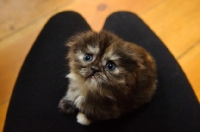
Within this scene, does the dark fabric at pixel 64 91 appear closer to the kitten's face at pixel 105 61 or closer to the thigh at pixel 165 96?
the thigh at pixel 165 96

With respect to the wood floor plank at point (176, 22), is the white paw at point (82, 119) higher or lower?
lower

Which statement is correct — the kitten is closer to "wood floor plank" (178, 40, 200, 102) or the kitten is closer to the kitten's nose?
the kitten's nose

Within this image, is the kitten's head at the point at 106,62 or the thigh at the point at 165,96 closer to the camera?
the kitten's head at the point at 106,62

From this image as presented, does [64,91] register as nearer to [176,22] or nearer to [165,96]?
A: [165,96]

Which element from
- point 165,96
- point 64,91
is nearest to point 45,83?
point 64,91

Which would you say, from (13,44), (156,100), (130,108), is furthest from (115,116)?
(13,44)

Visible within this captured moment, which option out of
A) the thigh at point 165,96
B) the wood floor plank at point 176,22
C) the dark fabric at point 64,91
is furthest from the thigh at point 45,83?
the wood floor plank at point 176,22

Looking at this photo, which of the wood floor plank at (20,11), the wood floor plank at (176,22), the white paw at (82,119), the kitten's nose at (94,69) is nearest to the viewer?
the kitten's nose at (94,69)
